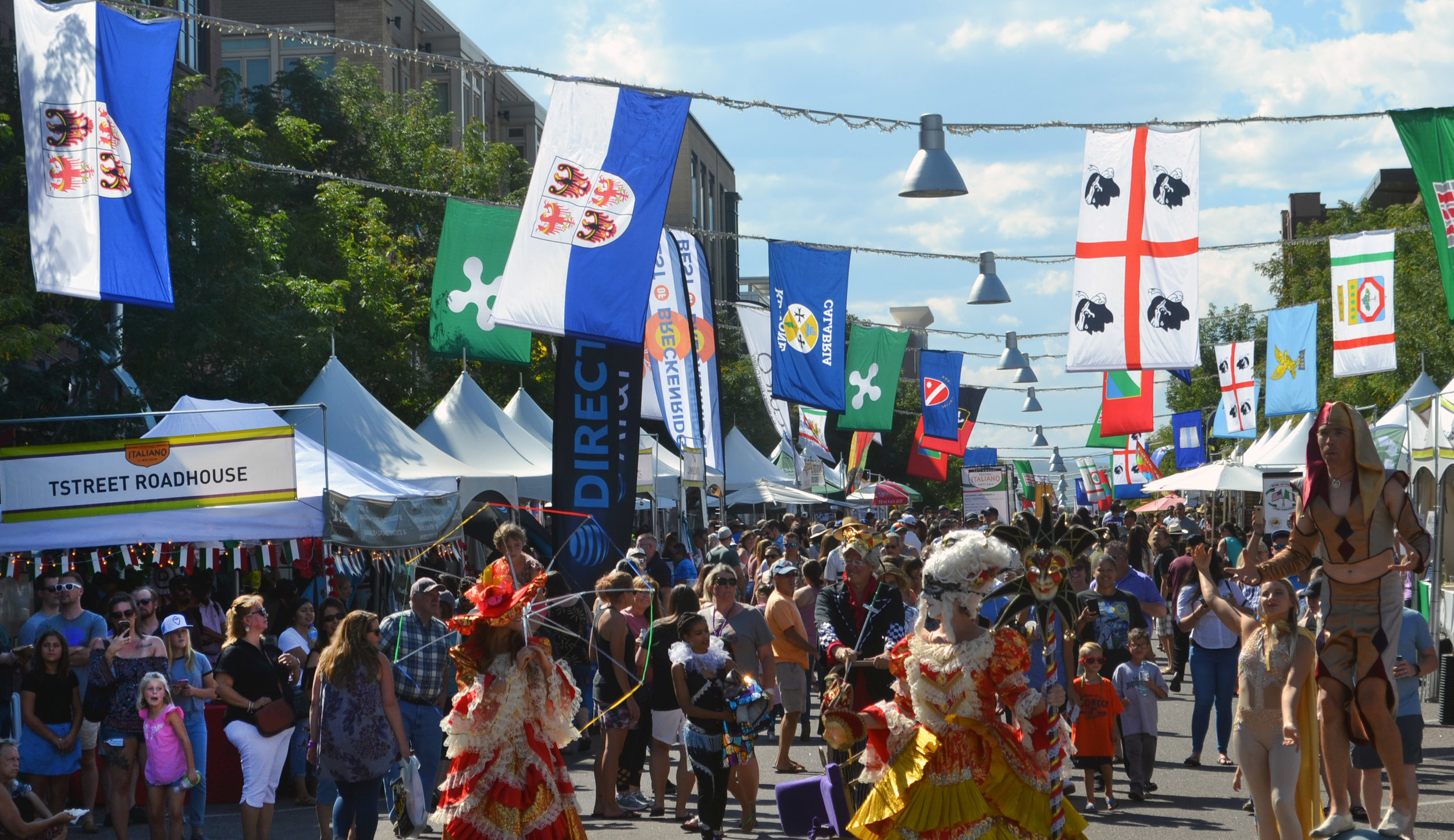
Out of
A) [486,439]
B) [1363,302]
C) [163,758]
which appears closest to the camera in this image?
[163,758]

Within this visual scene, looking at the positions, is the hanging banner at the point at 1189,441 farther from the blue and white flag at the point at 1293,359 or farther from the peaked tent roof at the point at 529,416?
the peaked tent roof at the point at 529,416

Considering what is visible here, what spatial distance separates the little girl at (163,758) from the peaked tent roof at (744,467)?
20.3m

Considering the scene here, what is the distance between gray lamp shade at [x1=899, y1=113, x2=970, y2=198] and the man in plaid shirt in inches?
235

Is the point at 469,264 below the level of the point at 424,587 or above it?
above

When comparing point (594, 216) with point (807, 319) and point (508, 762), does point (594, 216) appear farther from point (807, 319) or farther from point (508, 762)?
point (807, 319)

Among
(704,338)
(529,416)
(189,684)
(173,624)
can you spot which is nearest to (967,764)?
(189,684)

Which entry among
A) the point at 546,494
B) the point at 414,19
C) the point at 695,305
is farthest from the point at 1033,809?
the point at 414,19

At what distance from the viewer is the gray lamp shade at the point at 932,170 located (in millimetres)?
13016

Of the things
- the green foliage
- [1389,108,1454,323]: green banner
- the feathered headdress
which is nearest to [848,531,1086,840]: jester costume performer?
the feathered headdress

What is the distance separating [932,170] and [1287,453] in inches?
545

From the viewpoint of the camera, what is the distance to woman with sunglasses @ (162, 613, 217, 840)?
988cm

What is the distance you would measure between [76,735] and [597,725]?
4.57m

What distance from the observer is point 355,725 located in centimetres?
804

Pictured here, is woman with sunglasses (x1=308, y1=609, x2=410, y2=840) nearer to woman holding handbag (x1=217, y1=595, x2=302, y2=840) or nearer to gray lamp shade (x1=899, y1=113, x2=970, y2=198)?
woman holding handbag (x1=217, y1=595, x2=302, y2=840)
